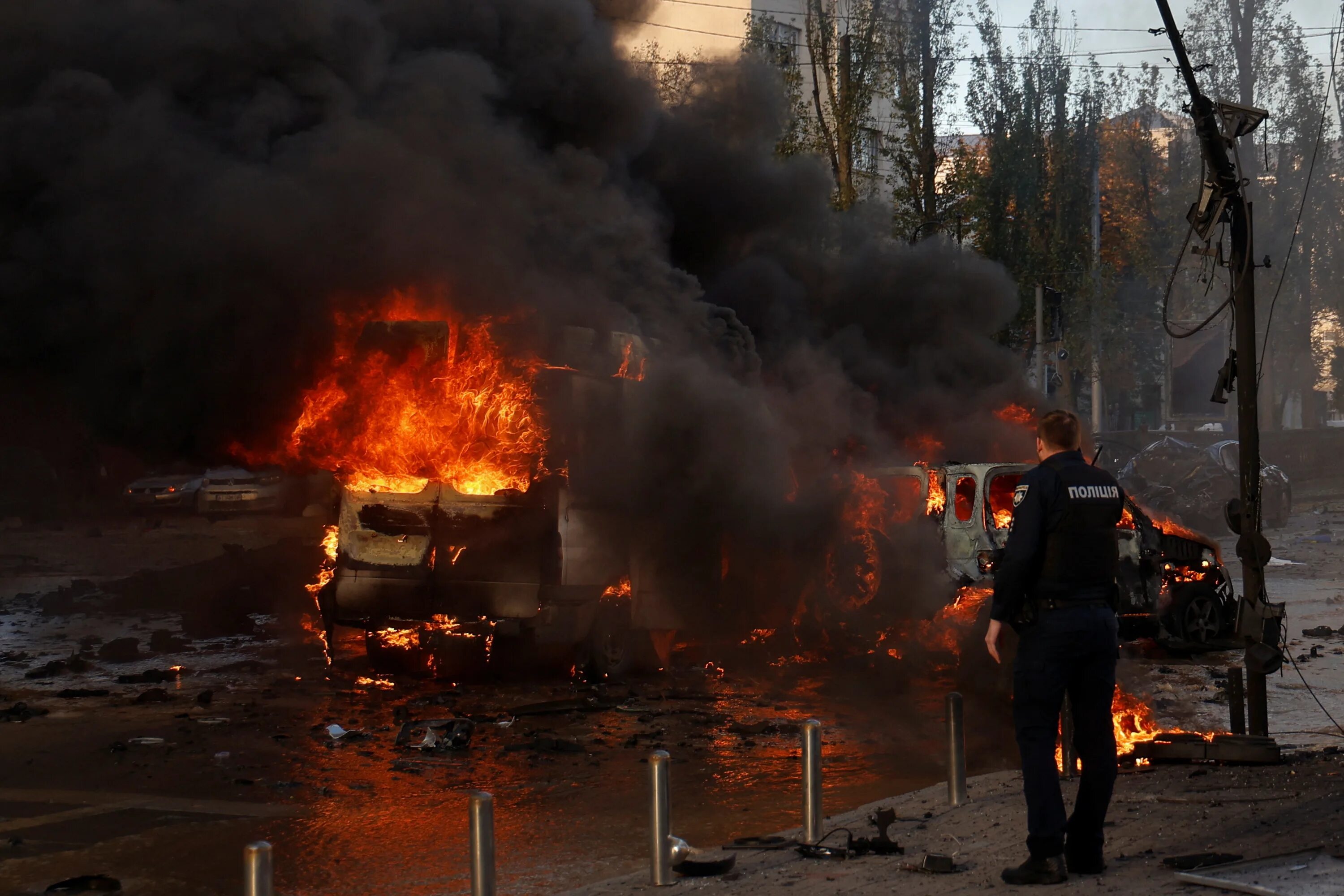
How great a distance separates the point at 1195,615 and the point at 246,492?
2006 centimetres

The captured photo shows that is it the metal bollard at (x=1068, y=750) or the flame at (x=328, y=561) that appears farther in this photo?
the flame at (x=328, y=561)

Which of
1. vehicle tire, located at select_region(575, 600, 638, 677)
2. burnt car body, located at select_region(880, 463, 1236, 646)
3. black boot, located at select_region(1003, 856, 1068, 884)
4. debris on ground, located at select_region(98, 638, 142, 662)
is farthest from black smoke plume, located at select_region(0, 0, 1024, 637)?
black boot, located at select_region(1003, 856, 1068, 884)

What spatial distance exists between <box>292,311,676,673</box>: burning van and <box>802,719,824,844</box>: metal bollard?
16.0ft

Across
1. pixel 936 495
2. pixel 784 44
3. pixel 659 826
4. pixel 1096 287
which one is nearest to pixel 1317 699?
pixel 936 495

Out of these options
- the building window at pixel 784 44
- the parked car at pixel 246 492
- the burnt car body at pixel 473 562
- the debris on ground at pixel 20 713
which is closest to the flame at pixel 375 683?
the burnt car body at pixel 473 562

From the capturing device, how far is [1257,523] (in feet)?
25.2

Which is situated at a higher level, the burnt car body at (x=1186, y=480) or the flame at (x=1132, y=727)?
the burnt car body at (x=1186, y=480)

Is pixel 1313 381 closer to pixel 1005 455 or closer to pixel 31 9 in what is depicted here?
pixel 1005 455

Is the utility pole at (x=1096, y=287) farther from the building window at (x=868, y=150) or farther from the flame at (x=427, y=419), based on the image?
the flame at (x=427, y=419)

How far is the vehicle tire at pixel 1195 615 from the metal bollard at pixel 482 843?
9516 mm

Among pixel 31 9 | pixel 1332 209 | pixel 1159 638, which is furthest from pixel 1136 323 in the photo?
pixel 31 9

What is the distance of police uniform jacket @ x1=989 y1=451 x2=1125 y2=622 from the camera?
4941mm

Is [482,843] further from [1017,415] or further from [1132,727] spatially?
[1017,415]

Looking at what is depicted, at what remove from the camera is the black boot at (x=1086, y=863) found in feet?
16.3
